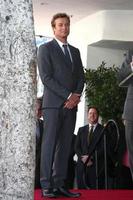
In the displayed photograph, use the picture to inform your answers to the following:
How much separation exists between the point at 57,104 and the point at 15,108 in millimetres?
2854

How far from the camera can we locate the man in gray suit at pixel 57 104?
4.80 m

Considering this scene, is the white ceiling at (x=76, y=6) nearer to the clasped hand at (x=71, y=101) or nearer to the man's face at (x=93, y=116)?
the man's face at (x=93, y=116)

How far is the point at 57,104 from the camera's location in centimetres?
484

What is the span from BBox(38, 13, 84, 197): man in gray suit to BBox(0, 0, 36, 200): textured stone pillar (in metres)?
2.75

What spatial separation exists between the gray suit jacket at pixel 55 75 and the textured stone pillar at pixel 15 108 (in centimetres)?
275

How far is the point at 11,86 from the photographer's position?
6.51 ft

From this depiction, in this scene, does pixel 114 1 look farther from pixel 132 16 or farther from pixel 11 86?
pixel 11 86

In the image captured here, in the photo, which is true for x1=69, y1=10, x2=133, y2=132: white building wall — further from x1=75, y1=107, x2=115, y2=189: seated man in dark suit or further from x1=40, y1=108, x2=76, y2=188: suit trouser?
x1=40, y1=108, x2=76, y2=188: suit trouser

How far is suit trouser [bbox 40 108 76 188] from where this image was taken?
4.80 metres

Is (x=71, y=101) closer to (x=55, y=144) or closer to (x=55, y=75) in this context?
(x=55, y=75)

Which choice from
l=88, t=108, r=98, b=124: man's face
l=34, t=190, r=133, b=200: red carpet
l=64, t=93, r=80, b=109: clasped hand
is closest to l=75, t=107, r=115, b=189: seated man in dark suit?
l=88, t=108, r=98, b=124: man's face

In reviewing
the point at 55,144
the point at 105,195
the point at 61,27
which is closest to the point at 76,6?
the point at 105,195

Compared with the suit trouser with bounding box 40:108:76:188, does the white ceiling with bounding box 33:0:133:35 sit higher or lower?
higher

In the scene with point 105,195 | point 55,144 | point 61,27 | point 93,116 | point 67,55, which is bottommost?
point 105,195
